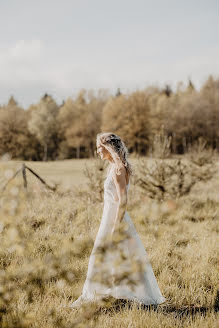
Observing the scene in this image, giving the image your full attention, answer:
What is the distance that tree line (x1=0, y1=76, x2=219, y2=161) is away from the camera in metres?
41.0

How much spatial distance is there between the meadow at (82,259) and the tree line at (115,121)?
107ft

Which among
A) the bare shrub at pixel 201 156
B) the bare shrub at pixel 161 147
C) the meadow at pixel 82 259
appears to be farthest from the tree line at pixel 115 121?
the meadow at pixel 82 259

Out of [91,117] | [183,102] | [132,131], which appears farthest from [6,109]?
[183,102]

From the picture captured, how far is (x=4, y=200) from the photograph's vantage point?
162cm

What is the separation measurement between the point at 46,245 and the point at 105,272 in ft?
8.42

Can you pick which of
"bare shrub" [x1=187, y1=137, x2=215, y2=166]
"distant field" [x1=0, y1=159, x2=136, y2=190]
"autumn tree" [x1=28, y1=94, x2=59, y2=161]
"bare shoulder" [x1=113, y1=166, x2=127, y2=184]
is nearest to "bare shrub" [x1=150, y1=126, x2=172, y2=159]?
"distant field" [x1=0, y1=159, x2=136, y2=190]

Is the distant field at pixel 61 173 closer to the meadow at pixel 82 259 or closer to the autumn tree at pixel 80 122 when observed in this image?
the meadow at pixel 82 259

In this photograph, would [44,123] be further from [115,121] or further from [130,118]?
[130,118]

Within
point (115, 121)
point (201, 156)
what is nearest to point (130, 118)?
point (115, 121)

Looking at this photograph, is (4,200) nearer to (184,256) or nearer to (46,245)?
(46,245)

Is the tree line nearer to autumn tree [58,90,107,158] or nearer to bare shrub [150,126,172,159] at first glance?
autumn tree [58,90,107,158]

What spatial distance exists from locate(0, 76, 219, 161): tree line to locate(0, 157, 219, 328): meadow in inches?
1286

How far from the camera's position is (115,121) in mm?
40844

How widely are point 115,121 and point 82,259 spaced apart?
38.9m
